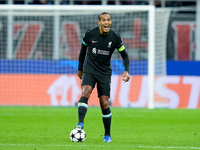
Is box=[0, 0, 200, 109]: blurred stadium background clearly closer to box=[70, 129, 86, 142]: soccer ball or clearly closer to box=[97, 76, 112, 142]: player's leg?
box=[97, 76, 112, 142]: player's leg

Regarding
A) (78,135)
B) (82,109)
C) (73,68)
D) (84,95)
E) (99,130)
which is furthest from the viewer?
(73,68)

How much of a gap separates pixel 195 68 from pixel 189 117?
15.6 feet

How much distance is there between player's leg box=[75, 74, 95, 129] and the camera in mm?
8625

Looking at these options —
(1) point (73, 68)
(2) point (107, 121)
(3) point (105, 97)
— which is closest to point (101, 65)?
(3) point (105, 97)

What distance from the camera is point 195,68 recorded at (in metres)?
19.4

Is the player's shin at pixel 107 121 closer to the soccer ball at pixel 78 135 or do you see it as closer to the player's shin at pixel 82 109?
the player's shin at pixel 82 109

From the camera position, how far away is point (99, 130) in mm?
11289

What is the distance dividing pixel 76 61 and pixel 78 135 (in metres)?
→ 11.6

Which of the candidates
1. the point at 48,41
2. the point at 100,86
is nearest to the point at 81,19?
the point at 48,41

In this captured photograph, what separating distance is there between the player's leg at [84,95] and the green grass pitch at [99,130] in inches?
17.0

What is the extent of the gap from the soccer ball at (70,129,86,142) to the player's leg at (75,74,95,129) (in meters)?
0.15

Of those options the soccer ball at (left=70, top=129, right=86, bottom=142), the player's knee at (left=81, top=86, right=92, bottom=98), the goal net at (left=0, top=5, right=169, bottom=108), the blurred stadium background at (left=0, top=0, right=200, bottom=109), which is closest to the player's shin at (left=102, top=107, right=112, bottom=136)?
the player's knee at (left=81, top=86, right=92, bottom=98)

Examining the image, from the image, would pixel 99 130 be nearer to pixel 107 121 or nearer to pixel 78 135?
pixel 107 121

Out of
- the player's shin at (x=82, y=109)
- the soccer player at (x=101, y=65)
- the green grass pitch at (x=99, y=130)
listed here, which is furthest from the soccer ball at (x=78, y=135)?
the soccer player at (x=101, y=65)
